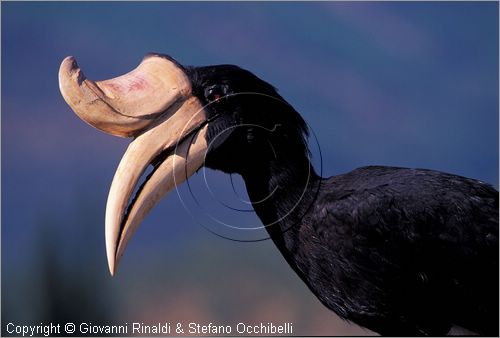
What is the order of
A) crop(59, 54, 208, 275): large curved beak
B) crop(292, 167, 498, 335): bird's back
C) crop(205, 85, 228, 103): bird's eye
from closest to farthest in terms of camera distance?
crop(59, 54, 208, 275): large curved beak → crop(292, 167, 498, 335): bird's back → crop(205, 85, 228, 103): bird's eye

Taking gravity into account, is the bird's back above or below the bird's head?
below

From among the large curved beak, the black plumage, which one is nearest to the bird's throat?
the black plumage

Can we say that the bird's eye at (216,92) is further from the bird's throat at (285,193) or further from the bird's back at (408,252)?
the bird's back at (408,252)

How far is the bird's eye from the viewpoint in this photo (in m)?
2.95

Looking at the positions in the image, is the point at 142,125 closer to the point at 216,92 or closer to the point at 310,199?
the point at 216,92

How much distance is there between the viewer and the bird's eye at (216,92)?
2.95 m

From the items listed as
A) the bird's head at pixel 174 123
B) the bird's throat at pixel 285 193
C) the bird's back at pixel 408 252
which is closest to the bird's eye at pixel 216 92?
the bird's head at pixel 174 123

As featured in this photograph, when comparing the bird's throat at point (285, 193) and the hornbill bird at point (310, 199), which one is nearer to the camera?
the hornbill bird at point (310, 199)

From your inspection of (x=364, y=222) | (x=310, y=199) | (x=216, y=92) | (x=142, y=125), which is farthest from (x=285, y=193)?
(x=142, y=125)

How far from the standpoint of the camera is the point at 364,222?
2842 millimetres

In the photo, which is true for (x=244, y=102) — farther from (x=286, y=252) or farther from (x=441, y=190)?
(x=441, y=190)

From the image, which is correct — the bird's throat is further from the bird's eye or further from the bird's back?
the bird's eye

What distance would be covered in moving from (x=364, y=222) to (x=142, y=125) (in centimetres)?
88

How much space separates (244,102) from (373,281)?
82 cm
